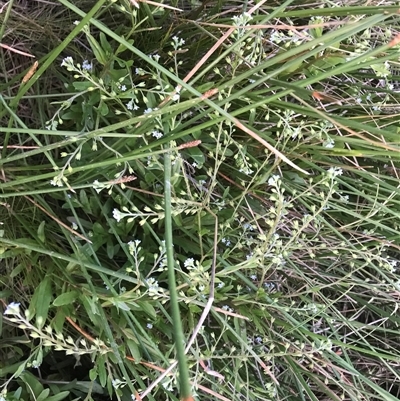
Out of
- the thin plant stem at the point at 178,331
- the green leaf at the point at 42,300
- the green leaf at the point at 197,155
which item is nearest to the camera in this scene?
the thin plant stem at the point at 178,331

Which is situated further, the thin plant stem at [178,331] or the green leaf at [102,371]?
the green leaf at [102,371]

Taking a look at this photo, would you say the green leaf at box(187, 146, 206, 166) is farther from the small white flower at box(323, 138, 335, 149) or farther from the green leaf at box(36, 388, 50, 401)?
the green leaf at box(36, 388, 50, 401)

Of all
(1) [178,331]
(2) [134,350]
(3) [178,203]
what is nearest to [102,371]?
(2) [134,350]

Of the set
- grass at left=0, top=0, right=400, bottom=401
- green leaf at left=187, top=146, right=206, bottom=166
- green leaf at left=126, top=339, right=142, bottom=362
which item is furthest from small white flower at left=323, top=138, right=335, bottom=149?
green leaf at left=126, top=339, right=142, bottom=362

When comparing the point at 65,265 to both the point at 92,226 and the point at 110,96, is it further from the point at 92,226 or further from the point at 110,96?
the point at 110,96

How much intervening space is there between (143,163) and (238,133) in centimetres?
19

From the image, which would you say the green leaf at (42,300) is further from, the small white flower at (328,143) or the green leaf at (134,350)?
the small white flower at (328,143)

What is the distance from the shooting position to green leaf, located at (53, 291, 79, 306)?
66 cm

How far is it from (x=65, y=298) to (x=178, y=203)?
0.20m

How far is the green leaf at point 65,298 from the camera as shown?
0.66 metres

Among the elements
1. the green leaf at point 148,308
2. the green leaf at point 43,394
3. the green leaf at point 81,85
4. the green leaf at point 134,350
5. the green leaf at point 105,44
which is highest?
the green leaf at point 105,44

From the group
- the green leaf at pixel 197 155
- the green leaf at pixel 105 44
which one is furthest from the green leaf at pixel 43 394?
the green leaf at pixel 105 44

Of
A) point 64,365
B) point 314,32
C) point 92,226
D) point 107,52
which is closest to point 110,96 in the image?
point 107,52

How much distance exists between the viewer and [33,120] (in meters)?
0.88
